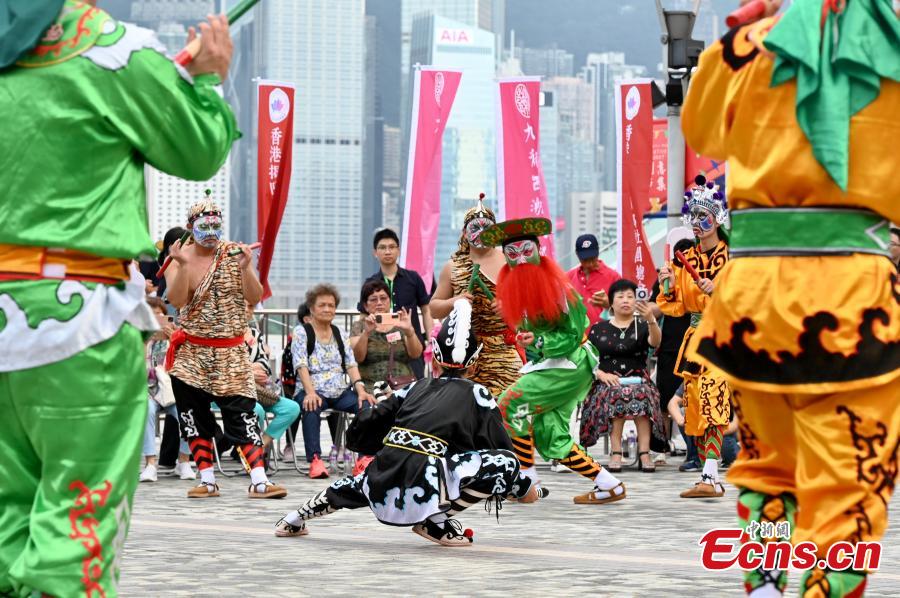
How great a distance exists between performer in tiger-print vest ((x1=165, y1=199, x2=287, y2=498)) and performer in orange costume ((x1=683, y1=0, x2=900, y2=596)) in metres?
6.30

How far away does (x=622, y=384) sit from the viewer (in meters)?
13.2

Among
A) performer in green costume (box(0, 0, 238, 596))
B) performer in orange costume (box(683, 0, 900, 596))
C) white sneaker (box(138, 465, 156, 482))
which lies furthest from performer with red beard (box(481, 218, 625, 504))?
→ performer in green costume (box(0, 0, 238, 596))

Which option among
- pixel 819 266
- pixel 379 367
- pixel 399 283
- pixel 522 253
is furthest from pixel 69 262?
pixel 399 283

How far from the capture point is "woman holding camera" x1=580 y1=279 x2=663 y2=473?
13078 mm

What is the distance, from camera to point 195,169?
4672 millimetres

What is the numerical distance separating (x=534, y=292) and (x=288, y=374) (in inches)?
136

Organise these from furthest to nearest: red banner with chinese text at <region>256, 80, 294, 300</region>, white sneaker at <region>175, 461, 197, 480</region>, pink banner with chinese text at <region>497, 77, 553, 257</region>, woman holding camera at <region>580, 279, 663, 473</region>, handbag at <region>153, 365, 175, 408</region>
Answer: pink banner with chinese text at <region>497, 77, 553, 257</region> → red banner with chinese text at <region>256, 80, 294, 300</region> → woman holding camera at <region>580, 279, 663, 473</region> → handbag at <region>153, 365, 175, 408</region> → white sneaker at <region>175, 461, 197, 480</region>

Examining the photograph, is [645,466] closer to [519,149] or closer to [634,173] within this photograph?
[634,173]

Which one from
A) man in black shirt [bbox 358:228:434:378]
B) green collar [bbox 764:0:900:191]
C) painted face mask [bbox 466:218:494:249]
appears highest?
green collar [bbox 764:0:900:191]

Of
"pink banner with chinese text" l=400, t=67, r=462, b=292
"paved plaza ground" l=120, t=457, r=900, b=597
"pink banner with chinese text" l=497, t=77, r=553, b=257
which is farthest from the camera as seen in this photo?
"pink banner with chinese text" l=497, t=77, r=553, b=257

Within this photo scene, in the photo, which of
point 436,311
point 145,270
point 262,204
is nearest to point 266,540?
point 436,311

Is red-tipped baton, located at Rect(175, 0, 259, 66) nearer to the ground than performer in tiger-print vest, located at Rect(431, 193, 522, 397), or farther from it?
farther from it

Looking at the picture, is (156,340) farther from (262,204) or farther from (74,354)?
(74,354)

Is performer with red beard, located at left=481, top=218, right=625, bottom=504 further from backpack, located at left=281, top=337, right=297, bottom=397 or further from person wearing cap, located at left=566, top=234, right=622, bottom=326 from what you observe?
person wearing cap, located at left=566, top=234, right=622, bottom=326
